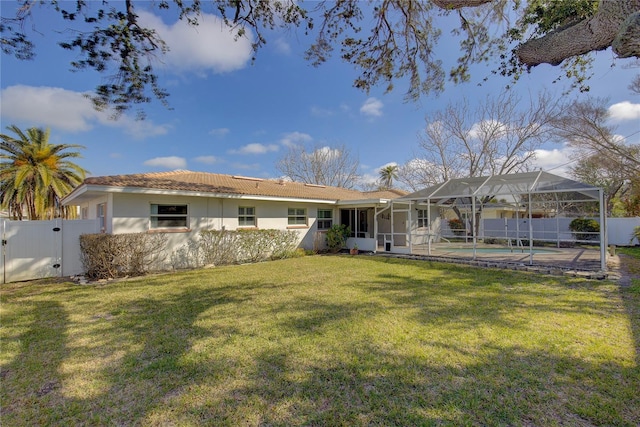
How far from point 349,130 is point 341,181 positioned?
851cm

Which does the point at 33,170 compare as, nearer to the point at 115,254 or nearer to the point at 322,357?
the point at 115,254

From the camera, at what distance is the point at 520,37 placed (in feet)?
23.7

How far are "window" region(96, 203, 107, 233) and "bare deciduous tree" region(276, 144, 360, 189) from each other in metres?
22.4

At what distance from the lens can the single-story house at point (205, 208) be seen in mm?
9789

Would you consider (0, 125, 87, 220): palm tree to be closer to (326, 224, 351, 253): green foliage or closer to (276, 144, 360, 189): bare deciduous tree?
(326, 224, 351, 253): green foliage

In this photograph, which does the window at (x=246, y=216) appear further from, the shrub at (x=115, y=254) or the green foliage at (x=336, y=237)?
the green foliage at (x=336, y=237)

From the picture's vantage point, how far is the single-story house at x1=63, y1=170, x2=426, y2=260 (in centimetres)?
979

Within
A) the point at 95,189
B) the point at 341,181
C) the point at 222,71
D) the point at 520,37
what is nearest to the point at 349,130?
the point at 341,181

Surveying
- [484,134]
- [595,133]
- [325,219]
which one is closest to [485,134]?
[484,134]

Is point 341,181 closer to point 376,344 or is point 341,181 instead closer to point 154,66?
point 154,66

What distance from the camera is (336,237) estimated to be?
51.3 ft

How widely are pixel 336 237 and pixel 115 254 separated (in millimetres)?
9918

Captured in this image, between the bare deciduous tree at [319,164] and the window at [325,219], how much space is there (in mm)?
16455

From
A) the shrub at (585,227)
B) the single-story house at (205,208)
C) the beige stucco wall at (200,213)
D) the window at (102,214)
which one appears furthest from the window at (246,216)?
the shrub at (585,227)
